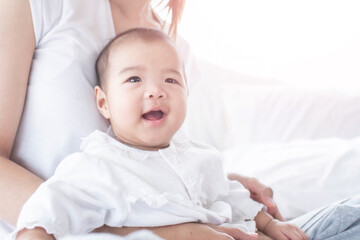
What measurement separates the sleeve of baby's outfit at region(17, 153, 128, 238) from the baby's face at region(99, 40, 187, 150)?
12cm

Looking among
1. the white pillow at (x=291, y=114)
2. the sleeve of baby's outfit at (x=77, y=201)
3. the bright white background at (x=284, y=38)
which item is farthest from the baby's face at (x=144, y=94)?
the bright white background at (x=284, y=38)

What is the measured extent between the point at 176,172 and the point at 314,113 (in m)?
1.54

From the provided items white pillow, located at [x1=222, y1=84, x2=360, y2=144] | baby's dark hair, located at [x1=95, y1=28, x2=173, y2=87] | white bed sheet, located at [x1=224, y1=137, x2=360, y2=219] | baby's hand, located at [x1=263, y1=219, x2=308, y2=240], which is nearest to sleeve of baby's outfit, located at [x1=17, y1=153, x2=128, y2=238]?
baby's dark hair, located at [x1=95, y1=28, x2=173, y2=87]

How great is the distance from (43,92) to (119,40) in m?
0.19

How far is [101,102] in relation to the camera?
105cm

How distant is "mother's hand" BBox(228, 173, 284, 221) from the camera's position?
1.15 meters

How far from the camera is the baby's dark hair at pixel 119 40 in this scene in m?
1.04

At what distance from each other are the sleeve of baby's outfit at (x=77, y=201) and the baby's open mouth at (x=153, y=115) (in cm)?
14

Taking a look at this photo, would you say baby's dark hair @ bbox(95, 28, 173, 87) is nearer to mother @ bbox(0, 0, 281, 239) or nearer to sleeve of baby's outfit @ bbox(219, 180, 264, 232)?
mother @ bbox(0, 0, 281, 239)

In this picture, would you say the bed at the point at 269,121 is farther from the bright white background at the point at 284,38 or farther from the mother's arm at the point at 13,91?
the mother's arm at the point at 13,91

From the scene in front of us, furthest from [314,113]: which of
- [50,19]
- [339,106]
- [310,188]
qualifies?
[50,19]

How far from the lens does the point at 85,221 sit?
826mm

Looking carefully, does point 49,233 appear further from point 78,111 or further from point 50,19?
point 50,19

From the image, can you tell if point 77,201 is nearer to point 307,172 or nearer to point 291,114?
point 307,172
